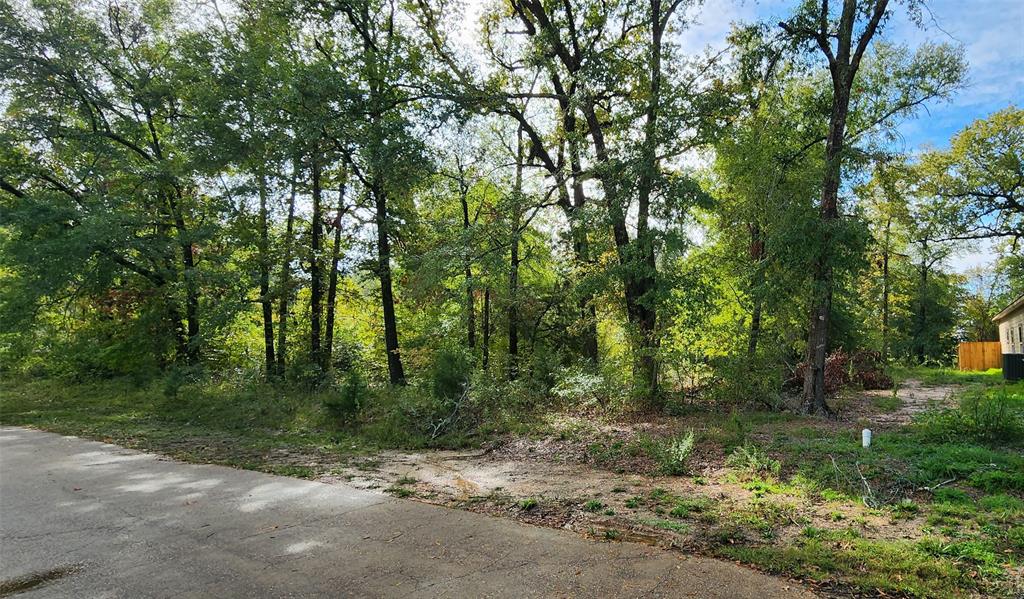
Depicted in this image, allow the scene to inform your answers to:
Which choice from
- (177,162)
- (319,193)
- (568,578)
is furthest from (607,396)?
(177,162)

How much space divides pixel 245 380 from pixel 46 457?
783 centimetres

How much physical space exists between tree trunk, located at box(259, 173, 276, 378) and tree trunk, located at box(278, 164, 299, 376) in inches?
12.1

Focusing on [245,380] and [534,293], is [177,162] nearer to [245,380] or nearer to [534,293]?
[245,380]

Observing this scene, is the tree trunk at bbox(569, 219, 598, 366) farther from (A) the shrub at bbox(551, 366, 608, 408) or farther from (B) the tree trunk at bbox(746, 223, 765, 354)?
(B) the tree trunk at bbox(746, 223, 765, 354)

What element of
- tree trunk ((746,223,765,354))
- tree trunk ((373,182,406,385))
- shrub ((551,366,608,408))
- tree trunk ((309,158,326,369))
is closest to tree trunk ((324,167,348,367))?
tree trunk ((309,158,326,369))

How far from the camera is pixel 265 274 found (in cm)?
1708

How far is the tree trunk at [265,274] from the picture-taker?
1700 centimetres

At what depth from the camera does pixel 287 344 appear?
60.6ft

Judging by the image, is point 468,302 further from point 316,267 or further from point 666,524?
point 666,524

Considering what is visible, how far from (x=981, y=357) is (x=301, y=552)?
34514mm

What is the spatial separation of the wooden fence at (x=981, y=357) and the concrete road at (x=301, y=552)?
105 ft

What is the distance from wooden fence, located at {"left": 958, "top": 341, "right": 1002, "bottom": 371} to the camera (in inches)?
1064

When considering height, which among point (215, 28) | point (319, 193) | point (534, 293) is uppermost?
point (215, 28)

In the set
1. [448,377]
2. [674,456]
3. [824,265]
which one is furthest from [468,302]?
[674,456]
